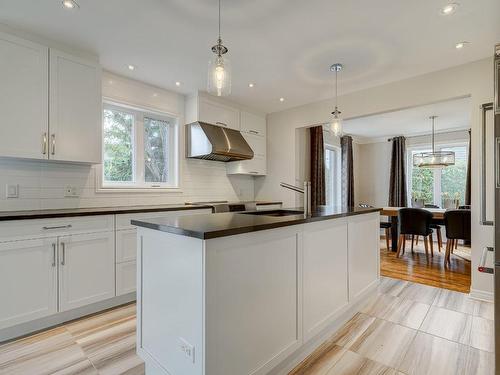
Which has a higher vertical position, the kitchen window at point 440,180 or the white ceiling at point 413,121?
the white ceiling at point 413,121

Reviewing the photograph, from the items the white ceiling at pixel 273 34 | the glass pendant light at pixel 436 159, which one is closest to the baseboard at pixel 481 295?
the white ceiling at pixel 273 34

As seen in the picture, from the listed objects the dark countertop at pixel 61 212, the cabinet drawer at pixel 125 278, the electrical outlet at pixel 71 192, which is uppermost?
the electrical outlet at pixel 71 192

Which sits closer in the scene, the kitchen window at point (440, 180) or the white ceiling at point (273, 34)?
the white ceiling at point (273, 34)

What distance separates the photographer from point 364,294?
2.66m

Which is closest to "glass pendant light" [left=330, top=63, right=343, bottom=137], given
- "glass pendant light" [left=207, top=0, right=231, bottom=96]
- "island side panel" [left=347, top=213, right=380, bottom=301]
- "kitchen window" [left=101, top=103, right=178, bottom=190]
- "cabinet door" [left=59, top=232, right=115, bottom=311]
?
"island side panel" [left=347, top=213, right=380, bottom=301]

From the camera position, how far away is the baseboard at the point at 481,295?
2.79 m

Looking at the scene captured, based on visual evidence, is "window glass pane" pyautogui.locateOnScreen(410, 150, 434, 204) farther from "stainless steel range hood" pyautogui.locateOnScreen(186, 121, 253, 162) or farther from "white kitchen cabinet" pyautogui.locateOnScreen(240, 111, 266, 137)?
"stainless steel range hood" pyautogui.locateOnScreen(186, 121, 253, 162)

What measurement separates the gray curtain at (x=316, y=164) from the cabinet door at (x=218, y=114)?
1476 mm

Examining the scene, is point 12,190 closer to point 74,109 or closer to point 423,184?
point 74,109

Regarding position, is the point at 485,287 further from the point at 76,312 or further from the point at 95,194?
the point at 95,194

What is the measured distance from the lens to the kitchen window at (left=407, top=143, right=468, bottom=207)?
6.02 m

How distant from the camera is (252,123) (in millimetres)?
4684

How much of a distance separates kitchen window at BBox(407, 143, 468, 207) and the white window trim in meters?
5.30

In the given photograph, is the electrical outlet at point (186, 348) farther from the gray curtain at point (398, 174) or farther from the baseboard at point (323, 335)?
the gray curtain at point (398, 174)
